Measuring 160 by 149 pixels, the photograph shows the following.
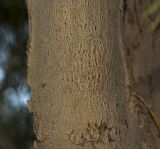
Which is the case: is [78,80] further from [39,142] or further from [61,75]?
[39,142]

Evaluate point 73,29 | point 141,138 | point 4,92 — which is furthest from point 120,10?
point 4,92

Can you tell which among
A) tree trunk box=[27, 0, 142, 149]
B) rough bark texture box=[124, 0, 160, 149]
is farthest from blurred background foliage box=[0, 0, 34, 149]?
tree trunk box=[27, 0, 142, 149]

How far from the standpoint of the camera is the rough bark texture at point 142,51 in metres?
2.09

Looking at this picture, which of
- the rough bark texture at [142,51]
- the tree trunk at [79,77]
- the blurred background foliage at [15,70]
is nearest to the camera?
the tree trunk at [79,77]

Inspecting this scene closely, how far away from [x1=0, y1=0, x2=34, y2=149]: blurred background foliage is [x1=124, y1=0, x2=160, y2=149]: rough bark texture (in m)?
0.53

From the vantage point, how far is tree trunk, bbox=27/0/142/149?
1236 millimetres

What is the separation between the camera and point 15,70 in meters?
2.46

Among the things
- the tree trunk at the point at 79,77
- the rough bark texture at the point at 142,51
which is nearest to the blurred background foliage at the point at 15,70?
the rough bark texture at the point at 142,51

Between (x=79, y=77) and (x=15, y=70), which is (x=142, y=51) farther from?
(x=79, y=77)

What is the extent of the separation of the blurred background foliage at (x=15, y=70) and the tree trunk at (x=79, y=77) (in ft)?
3.69

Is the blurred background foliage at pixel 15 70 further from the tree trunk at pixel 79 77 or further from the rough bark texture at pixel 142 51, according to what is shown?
the tree trunk at pixel 79 77

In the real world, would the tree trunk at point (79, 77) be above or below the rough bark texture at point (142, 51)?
below

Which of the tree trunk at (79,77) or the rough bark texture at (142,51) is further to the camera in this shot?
the rough bark texture at (142,51)

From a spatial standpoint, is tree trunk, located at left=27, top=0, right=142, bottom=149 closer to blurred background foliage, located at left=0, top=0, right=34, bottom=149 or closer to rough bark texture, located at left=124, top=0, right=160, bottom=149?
rough bark texture, located at left=124, top=0, right=160, bottom=149
